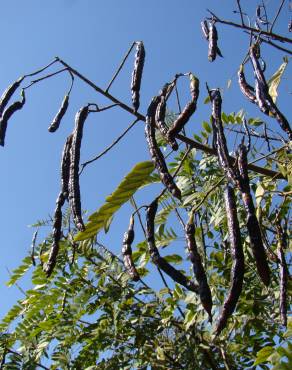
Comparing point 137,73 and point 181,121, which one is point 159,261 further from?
point 137,73

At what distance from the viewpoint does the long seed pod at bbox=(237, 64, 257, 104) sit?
2.38 m

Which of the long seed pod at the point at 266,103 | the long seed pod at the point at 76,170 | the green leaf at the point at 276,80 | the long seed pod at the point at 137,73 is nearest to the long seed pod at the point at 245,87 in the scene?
the long seed pod at the point at 266,103

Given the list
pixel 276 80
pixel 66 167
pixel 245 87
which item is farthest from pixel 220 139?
pixel 276 80

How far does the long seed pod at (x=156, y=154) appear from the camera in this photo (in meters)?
1.72

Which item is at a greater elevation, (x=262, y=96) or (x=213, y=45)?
(x=213, y=45)

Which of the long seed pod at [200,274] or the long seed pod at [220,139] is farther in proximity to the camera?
the long seed pod at [220,139]

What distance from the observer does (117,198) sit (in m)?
2.11

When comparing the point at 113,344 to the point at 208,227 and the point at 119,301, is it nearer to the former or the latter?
the point at 119,301

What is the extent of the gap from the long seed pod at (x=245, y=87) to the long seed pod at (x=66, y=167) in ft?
2.53

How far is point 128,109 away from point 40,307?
7.26ft

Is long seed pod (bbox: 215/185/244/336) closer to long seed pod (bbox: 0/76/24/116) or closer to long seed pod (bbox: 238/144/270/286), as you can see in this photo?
long seed pod (bbox: 238/144/270/286)

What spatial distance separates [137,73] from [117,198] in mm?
485

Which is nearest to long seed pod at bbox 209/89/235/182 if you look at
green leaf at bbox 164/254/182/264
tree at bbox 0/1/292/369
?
tree at bbox 0/1/292/369

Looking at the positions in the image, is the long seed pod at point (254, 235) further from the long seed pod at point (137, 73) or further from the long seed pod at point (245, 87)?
the long seed pod at point (245, 87)
